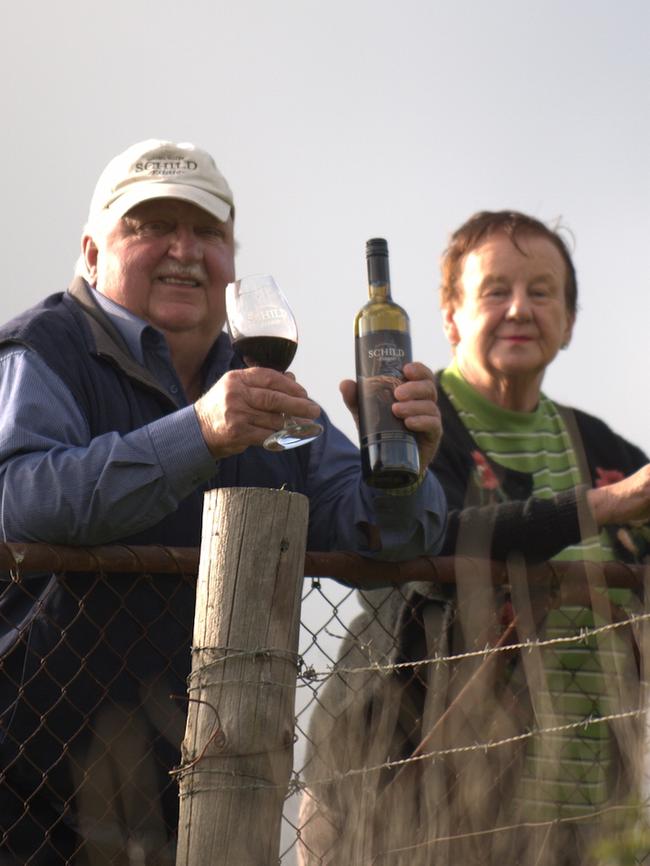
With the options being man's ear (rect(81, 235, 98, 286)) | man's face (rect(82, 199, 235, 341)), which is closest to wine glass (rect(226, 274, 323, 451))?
man's face (rect(82, 199, 235, 341))

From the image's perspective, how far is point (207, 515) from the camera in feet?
8.98

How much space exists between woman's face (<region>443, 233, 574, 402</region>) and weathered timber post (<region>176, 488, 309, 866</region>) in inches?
63.8

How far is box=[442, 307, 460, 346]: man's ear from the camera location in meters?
4.42

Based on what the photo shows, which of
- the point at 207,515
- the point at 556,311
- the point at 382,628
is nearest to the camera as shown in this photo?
A: the point at 207,515

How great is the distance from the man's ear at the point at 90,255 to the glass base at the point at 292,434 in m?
1.30

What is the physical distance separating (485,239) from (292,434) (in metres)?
1.55

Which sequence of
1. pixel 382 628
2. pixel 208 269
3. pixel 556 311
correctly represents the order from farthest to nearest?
pixel 556 311, pixel 208 269, pixel 382 628

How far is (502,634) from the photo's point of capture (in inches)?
135

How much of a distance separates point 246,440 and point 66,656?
0.66m

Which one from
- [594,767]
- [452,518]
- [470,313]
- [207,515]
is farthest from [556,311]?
[207,515]

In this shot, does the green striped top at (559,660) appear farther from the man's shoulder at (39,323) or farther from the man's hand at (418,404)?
the man's shoulder at (39,323)

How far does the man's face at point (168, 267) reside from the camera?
13.0 feet

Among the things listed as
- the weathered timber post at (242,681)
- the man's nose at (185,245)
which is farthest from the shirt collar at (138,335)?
the weathered timber post at (242,681)

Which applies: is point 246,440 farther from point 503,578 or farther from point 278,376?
point 503,578
